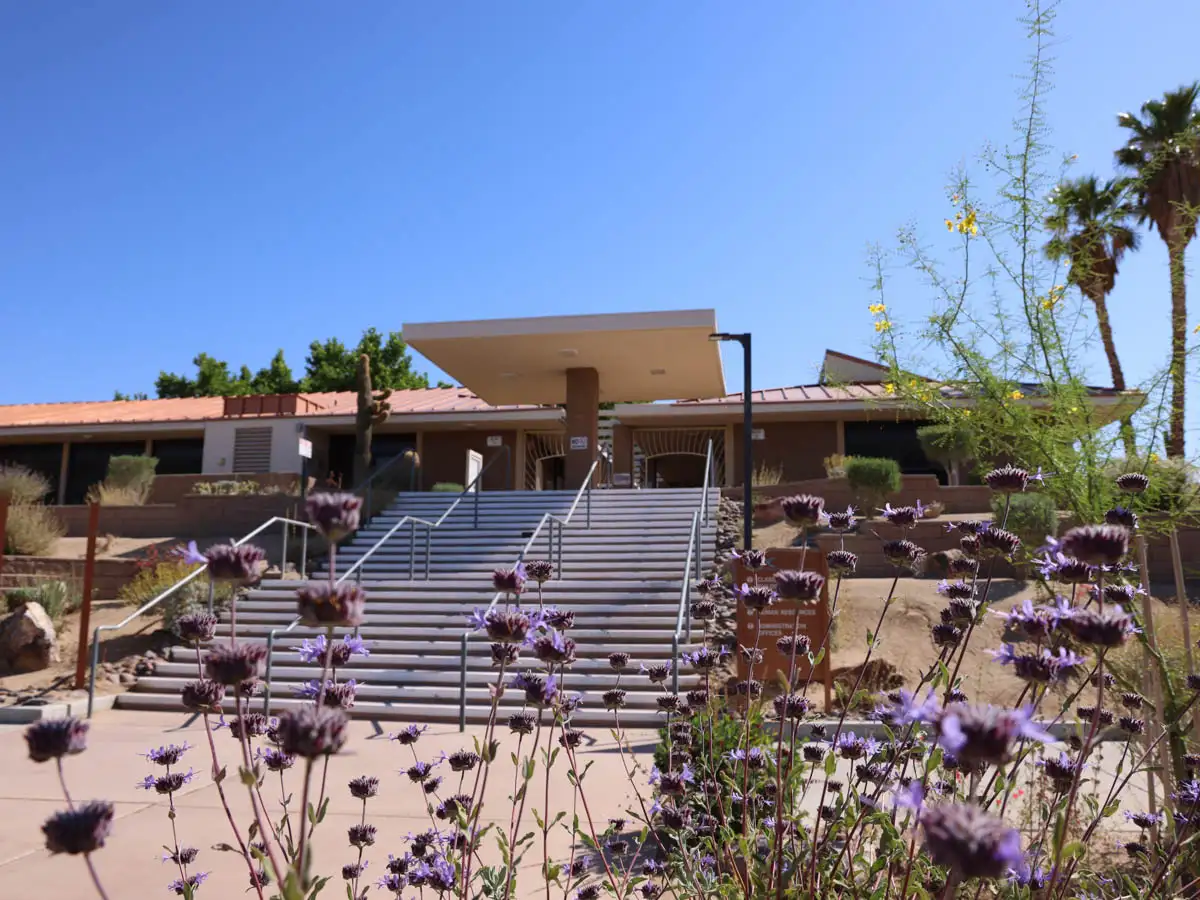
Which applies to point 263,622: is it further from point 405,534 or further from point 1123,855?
point 1123,855

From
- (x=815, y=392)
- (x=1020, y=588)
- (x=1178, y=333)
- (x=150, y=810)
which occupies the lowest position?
(x=150, y=810)

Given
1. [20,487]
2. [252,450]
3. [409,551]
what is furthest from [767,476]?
[20,487]

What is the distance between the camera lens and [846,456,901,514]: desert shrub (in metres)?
17.1

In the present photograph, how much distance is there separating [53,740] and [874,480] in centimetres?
1688

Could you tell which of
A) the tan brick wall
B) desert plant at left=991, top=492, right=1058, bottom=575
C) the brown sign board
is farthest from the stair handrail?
the tan brick wall

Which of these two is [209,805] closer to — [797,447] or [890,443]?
[797,447]

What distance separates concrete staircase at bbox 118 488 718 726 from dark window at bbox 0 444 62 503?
15.1 m

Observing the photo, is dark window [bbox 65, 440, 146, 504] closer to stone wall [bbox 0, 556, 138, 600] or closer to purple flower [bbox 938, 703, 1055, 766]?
stone wall [bbox 0, 556, 138, 600]

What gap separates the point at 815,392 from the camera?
952 inches

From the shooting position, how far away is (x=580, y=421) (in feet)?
67.5

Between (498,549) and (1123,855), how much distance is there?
39.0 ft

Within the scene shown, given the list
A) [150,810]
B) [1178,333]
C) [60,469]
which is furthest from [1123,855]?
[60,469]

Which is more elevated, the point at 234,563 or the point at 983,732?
the point at 234,563

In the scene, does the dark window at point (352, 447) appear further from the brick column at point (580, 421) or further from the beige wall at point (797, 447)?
the beige wall at point (797, 447)
